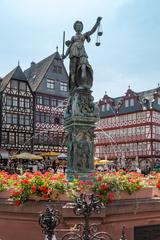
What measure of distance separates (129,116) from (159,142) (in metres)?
6.70

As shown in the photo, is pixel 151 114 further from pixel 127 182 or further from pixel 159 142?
pixel 127 182

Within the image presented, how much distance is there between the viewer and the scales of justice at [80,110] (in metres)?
9.80

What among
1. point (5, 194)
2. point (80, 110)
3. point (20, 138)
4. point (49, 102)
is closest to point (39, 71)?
point (49, 102)

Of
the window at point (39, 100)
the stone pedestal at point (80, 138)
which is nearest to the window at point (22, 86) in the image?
the window at point (39, 100)

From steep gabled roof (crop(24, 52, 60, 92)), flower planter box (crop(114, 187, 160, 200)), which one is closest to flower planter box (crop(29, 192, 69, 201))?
flower planter box (crop(114, 187, 160, 200))

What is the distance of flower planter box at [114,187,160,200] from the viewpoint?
7804mm

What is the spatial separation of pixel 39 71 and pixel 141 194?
46.3 metres

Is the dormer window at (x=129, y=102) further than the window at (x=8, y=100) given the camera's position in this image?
Yes

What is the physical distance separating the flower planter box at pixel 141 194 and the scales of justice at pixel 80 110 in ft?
5.32

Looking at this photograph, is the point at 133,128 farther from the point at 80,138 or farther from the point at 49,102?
the point at 80,138

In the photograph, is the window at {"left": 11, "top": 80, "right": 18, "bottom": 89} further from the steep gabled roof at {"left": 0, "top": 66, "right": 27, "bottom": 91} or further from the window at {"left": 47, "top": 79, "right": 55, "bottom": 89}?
the window at {"left": 47, "top": 79, "right": 55, "bottom": 89}

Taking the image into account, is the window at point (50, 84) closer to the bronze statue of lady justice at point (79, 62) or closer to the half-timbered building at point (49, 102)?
the half-timbered building at point (49, 102)

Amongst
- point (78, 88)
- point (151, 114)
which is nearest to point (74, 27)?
point (78, 88)

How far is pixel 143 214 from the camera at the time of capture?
8125 mm
